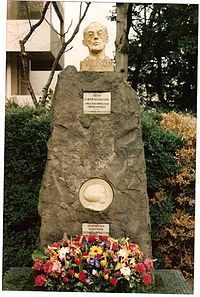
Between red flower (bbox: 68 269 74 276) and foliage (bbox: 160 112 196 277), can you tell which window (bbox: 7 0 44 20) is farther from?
red flower (bbox: 68 269 74 276)

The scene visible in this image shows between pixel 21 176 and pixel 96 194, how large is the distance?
2.50m

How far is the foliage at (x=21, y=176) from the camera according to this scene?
346 inches

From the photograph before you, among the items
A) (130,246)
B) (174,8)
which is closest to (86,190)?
(130,246)

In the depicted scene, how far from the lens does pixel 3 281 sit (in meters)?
6.98

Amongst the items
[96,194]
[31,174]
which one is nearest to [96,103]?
[96,194]

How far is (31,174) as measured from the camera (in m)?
8.89

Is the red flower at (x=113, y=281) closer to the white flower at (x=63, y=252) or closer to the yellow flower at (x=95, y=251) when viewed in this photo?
the yellow flower at (x=95, y=251)

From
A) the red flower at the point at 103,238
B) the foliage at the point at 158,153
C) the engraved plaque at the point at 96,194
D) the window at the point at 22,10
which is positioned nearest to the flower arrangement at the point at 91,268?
the red flower at the point at 103,238

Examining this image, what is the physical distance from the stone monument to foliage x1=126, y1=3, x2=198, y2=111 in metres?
8.13

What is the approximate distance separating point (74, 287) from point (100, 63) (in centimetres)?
275

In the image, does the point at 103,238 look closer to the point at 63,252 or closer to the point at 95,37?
the point at 63,252

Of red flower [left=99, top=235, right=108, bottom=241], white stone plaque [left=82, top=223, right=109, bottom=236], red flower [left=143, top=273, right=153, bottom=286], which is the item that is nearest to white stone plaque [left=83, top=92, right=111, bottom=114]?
white stone plaque [left=82, top=223, right=109, bottom=236]

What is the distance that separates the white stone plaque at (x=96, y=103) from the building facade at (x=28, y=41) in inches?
304

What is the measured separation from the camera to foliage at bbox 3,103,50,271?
8.78 m
